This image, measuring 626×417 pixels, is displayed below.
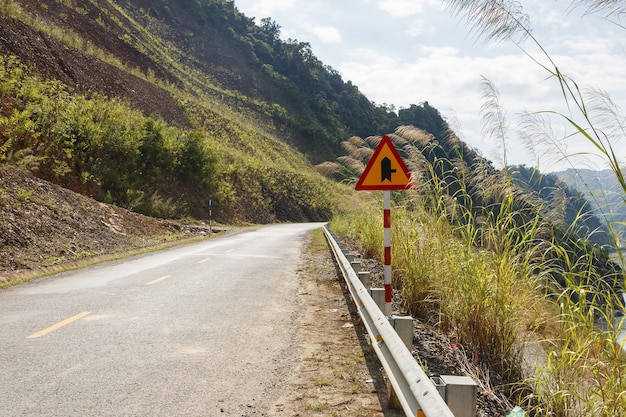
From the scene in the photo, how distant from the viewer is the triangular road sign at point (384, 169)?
21.4ft

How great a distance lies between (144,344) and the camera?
5.59m

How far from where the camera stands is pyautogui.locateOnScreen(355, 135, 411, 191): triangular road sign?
6.52 meters

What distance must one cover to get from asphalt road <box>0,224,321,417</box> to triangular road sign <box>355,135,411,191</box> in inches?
86.4

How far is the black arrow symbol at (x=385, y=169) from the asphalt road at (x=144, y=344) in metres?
2.32

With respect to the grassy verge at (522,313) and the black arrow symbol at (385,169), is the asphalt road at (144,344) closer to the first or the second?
the grassy verge at (522,313)

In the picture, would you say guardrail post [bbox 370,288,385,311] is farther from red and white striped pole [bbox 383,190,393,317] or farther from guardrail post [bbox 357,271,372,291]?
guardrail post [bbox 357,271,372,291]

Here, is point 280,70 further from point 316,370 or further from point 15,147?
point 316,370

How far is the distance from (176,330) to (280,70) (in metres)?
119

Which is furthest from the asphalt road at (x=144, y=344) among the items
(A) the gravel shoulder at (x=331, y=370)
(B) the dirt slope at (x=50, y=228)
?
(B) the dirt slope at (x=50, y=228)

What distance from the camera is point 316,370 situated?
→ 492 centimetres

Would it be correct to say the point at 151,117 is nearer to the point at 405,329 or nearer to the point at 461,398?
the point at 405,329

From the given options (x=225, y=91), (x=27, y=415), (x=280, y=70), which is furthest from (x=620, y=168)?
(x=280, y=70)

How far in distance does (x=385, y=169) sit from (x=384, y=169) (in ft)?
0.04

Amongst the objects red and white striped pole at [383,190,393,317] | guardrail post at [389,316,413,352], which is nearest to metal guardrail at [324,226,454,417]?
guardrail post at [389,316,413,352]
